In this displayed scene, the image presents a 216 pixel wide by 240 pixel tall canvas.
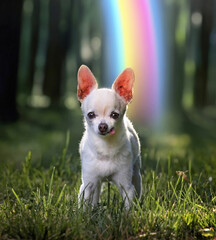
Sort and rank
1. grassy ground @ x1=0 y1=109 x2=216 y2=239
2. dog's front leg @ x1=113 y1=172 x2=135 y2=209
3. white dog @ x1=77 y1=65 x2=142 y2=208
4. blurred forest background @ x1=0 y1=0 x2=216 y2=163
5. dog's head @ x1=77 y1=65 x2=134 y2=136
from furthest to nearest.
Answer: blurred forest background @ x1=0 y1=0 x2=216 y2=163, dog's front leg @ x1=113 y1=172 x2=135 y2=209, white dog @ x1=77 y1=65 x2=142 y2=208, dog's head @ x1=77 y1=65 x2=134 y2=136, grassy ground @ x1=0 y1=109 x2=216 y2=239

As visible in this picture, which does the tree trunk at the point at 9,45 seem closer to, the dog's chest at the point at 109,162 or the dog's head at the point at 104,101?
the dog's head at the point at 104,101

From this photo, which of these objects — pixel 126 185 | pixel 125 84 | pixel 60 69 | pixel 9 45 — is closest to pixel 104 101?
pixel 125 84

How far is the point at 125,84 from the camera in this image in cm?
377

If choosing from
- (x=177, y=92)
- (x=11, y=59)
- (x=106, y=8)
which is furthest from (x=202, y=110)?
(x=11, y=59)

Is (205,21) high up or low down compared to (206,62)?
up

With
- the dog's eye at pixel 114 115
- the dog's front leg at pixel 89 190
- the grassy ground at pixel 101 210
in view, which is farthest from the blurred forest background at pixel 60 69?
the dog's eye at pixel 114 115

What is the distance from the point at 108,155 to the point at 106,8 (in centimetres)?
1735

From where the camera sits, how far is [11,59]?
412 inches

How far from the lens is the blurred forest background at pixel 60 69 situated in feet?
34.0

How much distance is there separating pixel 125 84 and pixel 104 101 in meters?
0.39

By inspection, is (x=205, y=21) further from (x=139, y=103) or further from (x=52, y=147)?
(x=52, y=147)

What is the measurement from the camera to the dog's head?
3402 mm

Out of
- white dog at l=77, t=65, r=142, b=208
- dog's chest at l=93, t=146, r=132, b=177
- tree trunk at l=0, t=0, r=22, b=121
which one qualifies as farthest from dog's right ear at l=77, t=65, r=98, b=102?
tree trunk at l=0, t=0, r=22, b=121

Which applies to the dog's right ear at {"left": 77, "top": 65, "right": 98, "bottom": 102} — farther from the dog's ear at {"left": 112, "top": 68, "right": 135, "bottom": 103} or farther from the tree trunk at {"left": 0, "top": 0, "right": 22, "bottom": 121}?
the tree trunk at {"left": 0, "top": 0, "right": 22, "bottom": 121}
